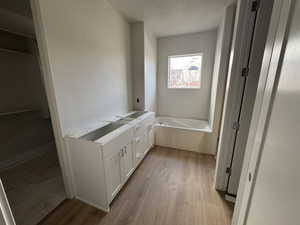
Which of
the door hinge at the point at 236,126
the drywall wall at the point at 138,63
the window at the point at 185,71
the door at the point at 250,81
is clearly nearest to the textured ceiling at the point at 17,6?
the drywall wall at the point at 138,63

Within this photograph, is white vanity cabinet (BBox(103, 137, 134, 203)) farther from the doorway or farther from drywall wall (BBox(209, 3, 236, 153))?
drywall wall (BBox(209, 3, 236, 153))

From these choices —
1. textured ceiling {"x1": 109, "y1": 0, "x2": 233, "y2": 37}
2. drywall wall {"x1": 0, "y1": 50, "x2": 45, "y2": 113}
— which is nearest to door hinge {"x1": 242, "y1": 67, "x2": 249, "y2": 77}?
textured ceiling {"x1": 109, "y1": 0, "x2": 233, "y2": 37}

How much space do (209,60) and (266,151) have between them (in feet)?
9.90

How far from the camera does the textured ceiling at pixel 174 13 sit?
6.26ft

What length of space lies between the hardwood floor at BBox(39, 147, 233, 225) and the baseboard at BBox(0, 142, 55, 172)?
139 cm

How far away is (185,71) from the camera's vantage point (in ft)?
11.1

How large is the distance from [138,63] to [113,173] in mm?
2145

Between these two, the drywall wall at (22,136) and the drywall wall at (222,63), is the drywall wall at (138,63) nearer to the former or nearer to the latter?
the drywall wall at (222,63)

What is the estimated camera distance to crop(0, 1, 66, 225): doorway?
5.05 ft

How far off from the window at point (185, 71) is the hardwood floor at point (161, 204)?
2.18m

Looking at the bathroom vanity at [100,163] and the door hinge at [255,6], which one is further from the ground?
the door hinge at [255,6]

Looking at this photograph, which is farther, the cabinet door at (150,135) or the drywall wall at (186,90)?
→ the drywall wall at (186,90)

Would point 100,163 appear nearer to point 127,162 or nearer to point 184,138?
point 127,162

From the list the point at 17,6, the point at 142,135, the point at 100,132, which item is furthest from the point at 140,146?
the point at 17,6
